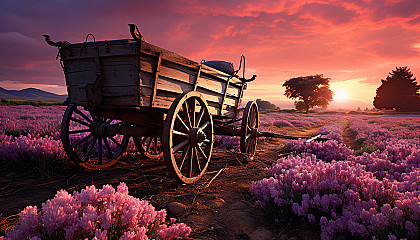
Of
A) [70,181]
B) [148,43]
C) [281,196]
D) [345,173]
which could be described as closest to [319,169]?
[345,173]

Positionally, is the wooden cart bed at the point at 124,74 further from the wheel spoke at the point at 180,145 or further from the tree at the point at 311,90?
the tree at the point at 311,90

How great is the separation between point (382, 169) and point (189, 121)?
358 cm

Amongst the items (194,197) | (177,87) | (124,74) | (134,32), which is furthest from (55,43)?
(194,197)

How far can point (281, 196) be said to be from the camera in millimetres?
2908

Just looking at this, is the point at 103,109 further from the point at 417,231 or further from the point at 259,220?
the point at 417,231

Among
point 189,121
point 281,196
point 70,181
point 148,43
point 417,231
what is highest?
point 148,43

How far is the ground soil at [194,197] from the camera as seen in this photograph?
8.13ft

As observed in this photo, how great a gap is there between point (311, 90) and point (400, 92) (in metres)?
21.7

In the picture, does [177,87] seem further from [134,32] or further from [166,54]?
[134,32]

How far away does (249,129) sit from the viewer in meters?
6.36

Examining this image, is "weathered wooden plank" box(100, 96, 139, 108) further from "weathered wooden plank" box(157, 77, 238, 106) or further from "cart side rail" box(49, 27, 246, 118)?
"weathered wooden plank" box(157, 77, 238, 106)

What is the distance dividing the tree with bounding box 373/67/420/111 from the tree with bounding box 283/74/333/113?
1340 cm

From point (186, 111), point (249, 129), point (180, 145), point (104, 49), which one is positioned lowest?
point (180, 145)

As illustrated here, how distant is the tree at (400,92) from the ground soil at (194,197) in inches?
2694
